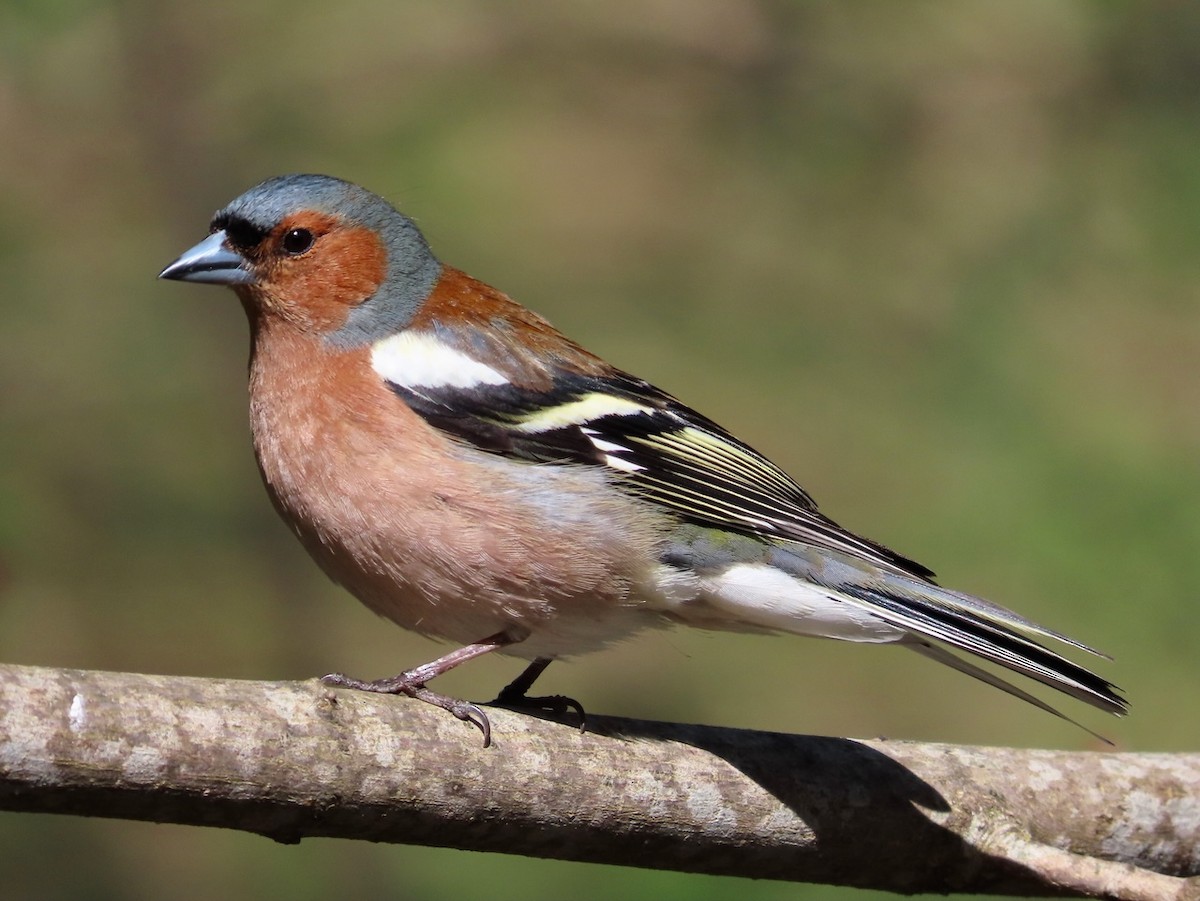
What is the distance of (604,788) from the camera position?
296cm

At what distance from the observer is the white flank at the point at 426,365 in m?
3.67

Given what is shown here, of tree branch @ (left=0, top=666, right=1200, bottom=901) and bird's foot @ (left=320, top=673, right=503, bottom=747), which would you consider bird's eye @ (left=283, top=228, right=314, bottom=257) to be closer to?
bird's foot @ (left=320, top=673, right=503, bottom=747)

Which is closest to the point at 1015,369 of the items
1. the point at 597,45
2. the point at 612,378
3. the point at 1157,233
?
the point at 1157,233

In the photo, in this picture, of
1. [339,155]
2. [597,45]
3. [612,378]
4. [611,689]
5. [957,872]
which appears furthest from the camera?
[597,45]

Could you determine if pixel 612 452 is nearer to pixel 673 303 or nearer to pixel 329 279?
pixel 329 279

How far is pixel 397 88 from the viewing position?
702 centimetres

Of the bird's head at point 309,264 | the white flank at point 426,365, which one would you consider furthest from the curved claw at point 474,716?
the bird's head at point 309,264

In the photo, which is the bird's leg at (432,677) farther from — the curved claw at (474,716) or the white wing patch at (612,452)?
the white wing patch at (612,452)

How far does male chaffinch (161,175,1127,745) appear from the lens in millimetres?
3393

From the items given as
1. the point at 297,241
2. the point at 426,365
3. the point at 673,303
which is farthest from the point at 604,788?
the point at 673,303

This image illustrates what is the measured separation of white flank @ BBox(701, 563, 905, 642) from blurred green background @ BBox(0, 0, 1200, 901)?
6.96 feet

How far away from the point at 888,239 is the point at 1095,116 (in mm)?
1220

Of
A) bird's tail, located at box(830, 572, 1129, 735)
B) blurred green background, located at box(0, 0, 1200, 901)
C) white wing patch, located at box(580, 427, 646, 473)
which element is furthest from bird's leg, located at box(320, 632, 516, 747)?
blurred green background, located at box(0, 0, 1200, 901)

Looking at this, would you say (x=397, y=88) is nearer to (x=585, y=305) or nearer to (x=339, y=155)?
(x=339, y=155)
